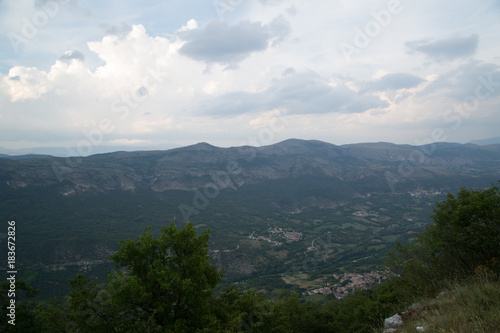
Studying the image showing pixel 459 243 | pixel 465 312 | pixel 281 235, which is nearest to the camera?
pixel 465 312

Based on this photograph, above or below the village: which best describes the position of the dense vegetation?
above

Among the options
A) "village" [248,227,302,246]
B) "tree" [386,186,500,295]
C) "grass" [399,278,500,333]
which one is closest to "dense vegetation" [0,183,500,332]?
"tree" [386,186,500,295]

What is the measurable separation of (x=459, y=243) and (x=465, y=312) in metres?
9.86

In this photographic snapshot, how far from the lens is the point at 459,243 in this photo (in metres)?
15.7

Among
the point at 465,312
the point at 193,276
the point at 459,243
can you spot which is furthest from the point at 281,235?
the point at 465,312

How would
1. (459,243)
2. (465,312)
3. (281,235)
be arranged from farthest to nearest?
(281,235) < (459,243) < (465,312)

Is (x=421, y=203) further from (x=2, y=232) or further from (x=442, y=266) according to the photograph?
(x=2, y=232)

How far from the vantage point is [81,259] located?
3659 inches

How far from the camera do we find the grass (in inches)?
273

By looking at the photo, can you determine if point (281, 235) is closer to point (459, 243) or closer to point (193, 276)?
point (459, 243)

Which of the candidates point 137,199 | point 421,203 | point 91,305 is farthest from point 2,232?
point 421,203

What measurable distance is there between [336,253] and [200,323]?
11918 centimetres

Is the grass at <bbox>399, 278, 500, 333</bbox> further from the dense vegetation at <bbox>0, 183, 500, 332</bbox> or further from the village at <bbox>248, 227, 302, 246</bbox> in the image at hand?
the village at <bbox>248, 227, 302, 246</bbox>

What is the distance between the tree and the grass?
4.41 metres
